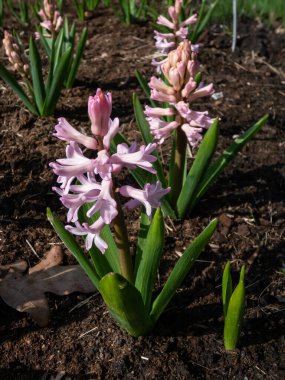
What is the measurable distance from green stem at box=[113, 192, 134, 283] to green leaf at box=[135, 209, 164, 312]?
0.18ft

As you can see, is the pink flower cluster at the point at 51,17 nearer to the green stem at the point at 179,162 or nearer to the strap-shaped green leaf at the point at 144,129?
the strap-shaped green leaf at the point at 144,129

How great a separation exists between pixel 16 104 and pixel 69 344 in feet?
6.60

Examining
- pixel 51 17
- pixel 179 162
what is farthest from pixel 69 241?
pixel 51 17

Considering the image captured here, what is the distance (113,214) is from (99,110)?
0.33m

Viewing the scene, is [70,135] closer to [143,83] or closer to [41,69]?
[143,83]

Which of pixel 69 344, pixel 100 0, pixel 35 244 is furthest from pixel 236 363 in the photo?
pixel 100 0

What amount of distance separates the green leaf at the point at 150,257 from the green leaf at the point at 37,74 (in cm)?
164

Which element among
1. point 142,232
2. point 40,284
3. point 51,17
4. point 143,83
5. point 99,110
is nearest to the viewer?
point 99,110

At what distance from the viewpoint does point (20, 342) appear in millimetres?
2066

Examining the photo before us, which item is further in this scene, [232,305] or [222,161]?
[222,161]

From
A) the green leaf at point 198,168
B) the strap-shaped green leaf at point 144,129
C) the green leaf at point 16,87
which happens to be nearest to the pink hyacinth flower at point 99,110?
the green leaf at point 198,168

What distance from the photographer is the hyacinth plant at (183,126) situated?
2.00 m

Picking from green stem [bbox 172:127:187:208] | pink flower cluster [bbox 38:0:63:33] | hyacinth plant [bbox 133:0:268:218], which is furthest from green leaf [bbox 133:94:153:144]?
pink flower cluster [bbox 38:0:63:33]

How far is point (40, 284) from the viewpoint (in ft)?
7.42
